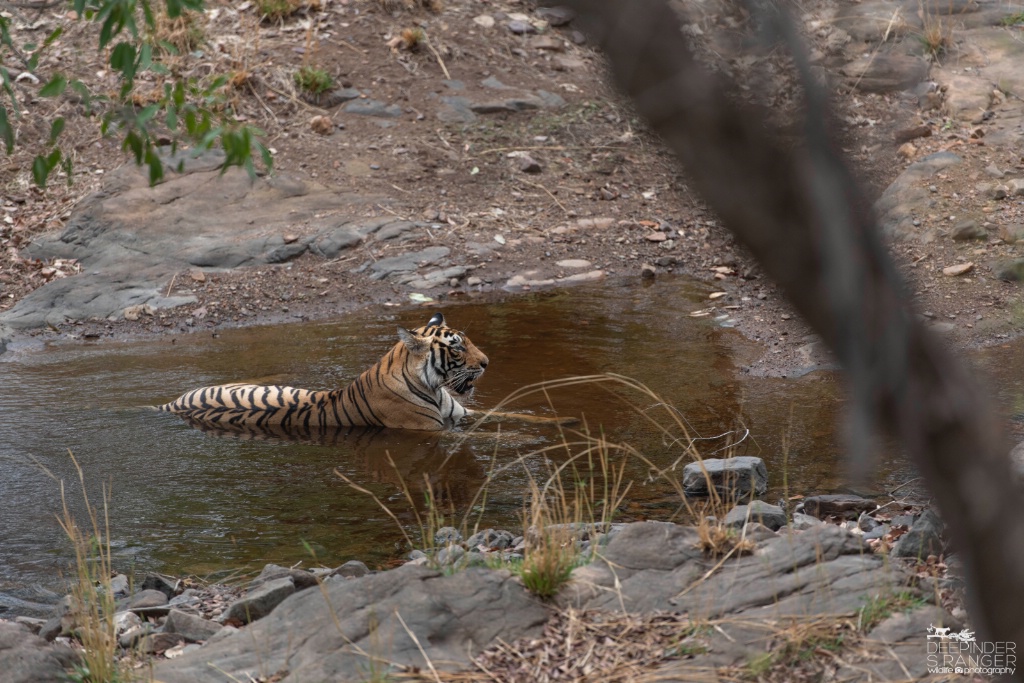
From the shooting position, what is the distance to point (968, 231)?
28.9 ft

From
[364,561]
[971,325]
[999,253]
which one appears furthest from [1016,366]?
[364,561]

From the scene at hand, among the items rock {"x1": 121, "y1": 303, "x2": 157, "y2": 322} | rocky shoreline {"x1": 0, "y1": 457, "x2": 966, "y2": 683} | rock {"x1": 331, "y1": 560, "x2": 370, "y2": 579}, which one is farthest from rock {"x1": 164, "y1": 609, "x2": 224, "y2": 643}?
rock {"x1": 121, "y1": 303, "x2": 157, "y2": 322}

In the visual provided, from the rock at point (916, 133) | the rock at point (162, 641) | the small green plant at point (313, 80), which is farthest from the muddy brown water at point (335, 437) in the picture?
the small green plant at point (313, 80)

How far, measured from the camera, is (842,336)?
5.02ft

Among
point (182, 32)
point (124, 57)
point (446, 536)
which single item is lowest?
point (446, 536)

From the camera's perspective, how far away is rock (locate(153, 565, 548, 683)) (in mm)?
3074

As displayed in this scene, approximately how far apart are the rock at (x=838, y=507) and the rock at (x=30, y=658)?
318 centimetres

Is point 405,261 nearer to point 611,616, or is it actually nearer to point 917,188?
point 917,188

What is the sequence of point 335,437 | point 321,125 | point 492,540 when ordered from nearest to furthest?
1. point 492,540
2. point 335,437
3. point 321,125

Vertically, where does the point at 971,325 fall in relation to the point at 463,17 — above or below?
below

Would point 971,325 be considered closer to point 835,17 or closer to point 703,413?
point 703,413

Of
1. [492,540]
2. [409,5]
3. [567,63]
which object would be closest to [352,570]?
[492,540]

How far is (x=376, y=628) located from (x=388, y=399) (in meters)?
3.98

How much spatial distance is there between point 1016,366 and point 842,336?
20.5 feet
